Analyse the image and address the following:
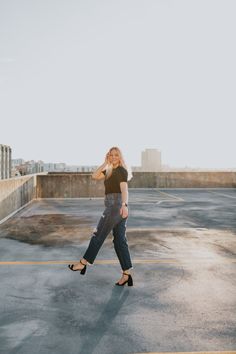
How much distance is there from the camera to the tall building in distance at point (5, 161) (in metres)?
16.5

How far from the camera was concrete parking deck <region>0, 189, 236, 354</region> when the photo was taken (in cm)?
344

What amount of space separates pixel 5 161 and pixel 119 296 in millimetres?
13628

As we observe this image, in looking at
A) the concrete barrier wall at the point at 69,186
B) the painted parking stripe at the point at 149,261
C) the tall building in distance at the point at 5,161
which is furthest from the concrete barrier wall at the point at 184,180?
the painted parking stripe at the point at 149,261

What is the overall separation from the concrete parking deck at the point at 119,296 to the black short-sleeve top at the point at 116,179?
54.0 inches

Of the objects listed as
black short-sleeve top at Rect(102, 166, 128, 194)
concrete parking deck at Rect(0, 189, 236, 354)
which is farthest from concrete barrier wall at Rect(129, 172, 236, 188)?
black short-sleeve top at Rect(102, 166, 128, 194)

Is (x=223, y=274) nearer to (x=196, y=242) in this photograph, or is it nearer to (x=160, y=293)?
(x=160, y=293)

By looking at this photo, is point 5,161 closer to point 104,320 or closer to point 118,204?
→ point 118,204

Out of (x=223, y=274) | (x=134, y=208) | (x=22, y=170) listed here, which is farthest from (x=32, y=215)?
(x=22, y=170)

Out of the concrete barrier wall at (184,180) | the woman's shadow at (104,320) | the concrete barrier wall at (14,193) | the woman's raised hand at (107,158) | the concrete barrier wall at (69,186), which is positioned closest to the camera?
the woman's shadow at (104,320)

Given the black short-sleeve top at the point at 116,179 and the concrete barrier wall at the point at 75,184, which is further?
the concrete barrier wall at the point at 75,184

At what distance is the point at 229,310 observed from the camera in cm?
423

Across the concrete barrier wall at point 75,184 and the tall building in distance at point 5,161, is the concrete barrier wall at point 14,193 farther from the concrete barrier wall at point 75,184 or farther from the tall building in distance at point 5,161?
the tall building in distance at point 5,161

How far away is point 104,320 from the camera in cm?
389

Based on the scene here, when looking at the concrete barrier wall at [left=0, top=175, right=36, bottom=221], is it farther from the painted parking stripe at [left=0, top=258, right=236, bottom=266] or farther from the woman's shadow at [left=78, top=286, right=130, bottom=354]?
the woman's shadow at [left=78, top=286, right=130, bottom=354]
